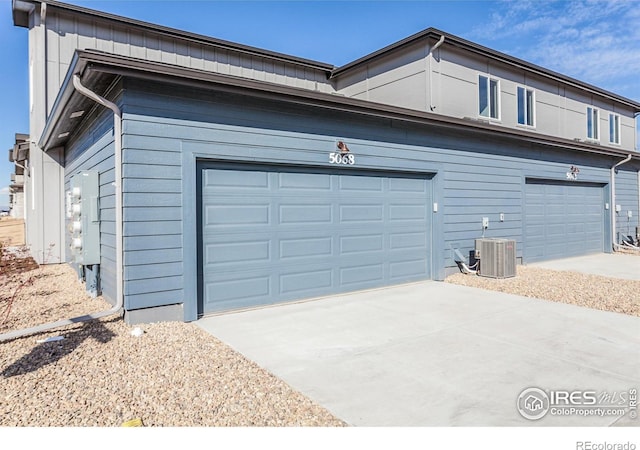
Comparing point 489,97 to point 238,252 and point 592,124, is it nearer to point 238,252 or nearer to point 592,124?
point 592,124

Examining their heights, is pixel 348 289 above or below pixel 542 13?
below

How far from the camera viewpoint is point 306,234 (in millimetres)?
6371

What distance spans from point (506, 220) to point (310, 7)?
258 inches

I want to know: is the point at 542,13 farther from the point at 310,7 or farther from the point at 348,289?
the point at 348,289

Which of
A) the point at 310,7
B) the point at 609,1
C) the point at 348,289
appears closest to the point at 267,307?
the point at 348,289

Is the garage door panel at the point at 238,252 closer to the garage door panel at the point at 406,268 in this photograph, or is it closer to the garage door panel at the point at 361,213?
the garage door panel at the point at 361,213

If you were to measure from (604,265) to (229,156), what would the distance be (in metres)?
9.67

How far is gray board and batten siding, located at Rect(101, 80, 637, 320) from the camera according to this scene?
16.2ft

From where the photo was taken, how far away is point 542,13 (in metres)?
8.69

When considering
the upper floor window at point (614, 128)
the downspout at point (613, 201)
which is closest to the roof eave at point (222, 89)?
the downspout at point (613, 201)

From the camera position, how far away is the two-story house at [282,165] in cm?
503

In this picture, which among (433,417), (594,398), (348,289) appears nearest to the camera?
(433,417)
